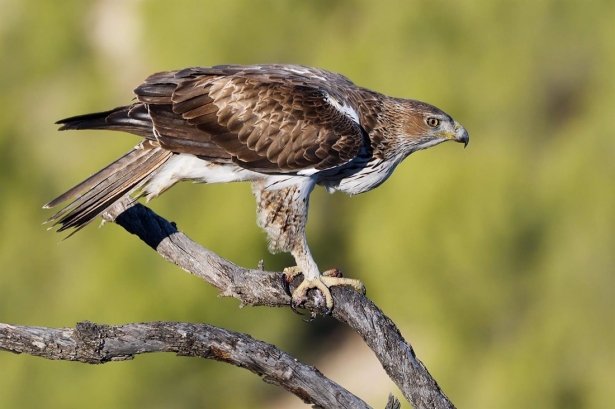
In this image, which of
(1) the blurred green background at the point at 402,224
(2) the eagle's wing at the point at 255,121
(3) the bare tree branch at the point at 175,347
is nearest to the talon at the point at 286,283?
(2) the eagle's wing at the point at 255,121

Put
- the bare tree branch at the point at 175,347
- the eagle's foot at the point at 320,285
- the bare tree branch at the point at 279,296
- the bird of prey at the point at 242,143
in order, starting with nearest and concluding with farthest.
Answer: the bare tree branch at the point at 175,347
the bare tree branch at the point at 279,296
the bird of prey at the point at 242,143
the eagle's foot at the point at 320,285

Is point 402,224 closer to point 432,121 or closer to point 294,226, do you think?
point 432,121

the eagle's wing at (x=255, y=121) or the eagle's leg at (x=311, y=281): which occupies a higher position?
the eagle's wing at (x=255, y=121)

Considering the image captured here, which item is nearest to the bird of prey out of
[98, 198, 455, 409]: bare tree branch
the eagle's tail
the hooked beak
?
the eagle's tail

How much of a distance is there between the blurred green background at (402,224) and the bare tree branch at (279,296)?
22.0ft

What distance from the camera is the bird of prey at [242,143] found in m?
5.79

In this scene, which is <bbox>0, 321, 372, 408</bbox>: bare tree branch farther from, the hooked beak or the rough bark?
the hooked beak

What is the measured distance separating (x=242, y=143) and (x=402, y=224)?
9.03 metres

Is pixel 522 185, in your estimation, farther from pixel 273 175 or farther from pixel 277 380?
pixel 277 380

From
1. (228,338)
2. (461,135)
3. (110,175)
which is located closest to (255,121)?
(110,175)

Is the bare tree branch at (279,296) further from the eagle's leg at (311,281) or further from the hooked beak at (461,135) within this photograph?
the hooked beak at (461,135)

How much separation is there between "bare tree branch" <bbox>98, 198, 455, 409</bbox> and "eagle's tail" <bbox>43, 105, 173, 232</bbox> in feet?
1.09

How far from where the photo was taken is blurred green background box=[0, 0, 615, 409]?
43.8 feet

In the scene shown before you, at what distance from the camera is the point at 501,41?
2016cm
